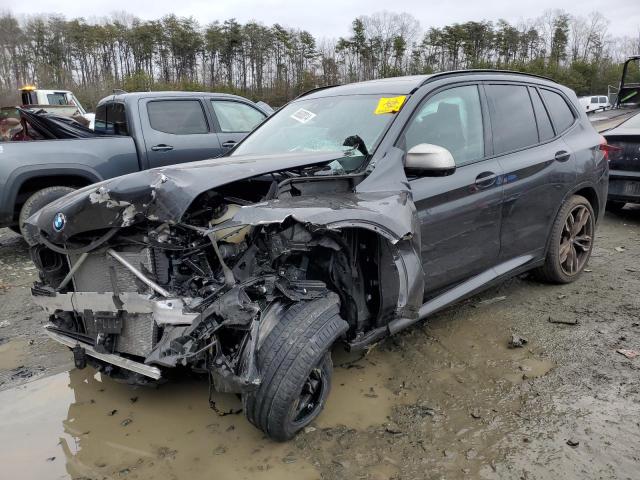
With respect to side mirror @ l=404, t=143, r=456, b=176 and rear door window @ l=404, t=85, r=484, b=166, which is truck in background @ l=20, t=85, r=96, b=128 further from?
side mirror @ l=404, t=143, r=456, b=176

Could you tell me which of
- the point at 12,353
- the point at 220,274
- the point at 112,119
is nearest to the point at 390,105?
the point at 220,274

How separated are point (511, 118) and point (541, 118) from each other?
0.46 meters

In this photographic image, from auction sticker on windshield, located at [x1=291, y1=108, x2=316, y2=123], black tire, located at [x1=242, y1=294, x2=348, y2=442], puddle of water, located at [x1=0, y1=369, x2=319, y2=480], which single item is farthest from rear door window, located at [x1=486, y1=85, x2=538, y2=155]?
puddle of water, located at [x1=0, y1=369, x2=319, y2=480]

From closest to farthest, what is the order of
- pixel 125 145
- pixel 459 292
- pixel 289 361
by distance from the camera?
pixel 289 361
pixel 459 292
pixel 125 145

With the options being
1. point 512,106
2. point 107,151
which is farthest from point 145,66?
point 512,106

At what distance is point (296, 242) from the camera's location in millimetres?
2359

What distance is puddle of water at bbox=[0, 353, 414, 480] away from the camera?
2400 millimetres

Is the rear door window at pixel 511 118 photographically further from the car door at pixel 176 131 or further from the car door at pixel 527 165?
the car door at pixel 176 131

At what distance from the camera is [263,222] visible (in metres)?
2.19

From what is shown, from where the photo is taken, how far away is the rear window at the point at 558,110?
419cm

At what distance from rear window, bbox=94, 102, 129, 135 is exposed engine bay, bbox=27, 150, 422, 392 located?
4139mm

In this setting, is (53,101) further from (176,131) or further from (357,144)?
(357,144)

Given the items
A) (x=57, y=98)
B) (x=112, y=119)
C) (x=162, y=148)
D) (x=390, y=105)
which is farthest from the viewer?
(x=57, y=98)

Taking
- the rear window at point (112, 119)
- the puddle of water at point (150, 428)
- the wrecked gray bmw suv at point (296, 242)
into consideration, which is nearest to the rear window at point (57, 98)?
the rear window at point (112, 119)
